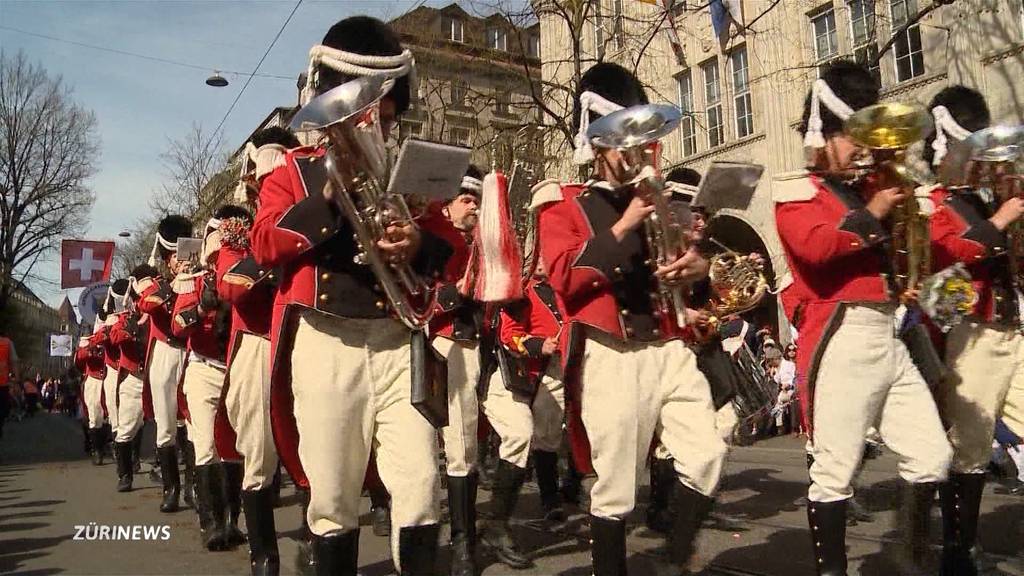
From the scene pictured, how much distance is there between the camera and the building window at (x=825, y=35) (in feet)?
60.1

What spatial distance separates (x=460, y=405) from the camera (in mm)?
5141

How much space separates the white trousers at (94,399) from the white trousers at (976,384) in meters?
11.0

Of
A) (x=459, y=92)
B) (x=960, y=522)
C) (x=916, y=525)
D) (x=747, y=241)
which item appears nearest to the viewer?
(x=916, y=525)

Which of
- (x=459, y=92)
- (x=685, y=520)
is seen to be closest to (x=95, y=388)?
(x=459, y=92)

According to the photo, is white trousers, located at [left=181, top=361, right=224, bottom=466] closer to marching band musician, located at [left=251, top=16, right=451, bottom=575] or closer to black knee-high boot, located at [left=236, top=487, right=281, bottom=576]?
black knee-high boot, located at [left=236, top=487, right=281, bottom=576]

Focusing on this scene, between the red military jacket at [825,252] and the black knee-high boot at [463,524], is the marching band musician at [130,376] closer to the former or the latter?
the black knee-high boot at [463,524]

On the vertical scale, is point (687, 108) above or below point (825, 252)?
above

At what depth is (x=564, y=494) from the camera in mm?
7707

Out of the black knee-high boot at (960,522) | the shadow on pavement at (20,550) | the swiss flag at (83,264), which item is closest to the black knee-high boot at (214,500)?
the shadow on pavement at (20,550)

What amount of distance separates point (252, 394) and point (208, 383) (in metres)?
1.65

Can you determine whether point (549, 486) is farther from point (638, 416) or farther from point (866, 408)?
point (866, 408)

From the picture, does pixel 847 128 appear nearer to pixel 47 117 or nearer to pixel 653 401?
pixel 653 401

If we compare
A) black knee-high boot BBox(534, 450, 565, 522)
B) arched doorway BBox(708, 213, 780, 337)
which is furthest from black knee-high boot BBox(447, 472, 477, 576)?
arched doorway BBox(708, 213, 780, 337)

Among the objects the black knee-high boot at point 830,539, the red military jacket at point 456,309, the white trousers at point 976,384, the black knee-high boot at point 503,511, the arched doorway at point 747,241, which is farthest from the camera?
the arched doorway at point 747,241
